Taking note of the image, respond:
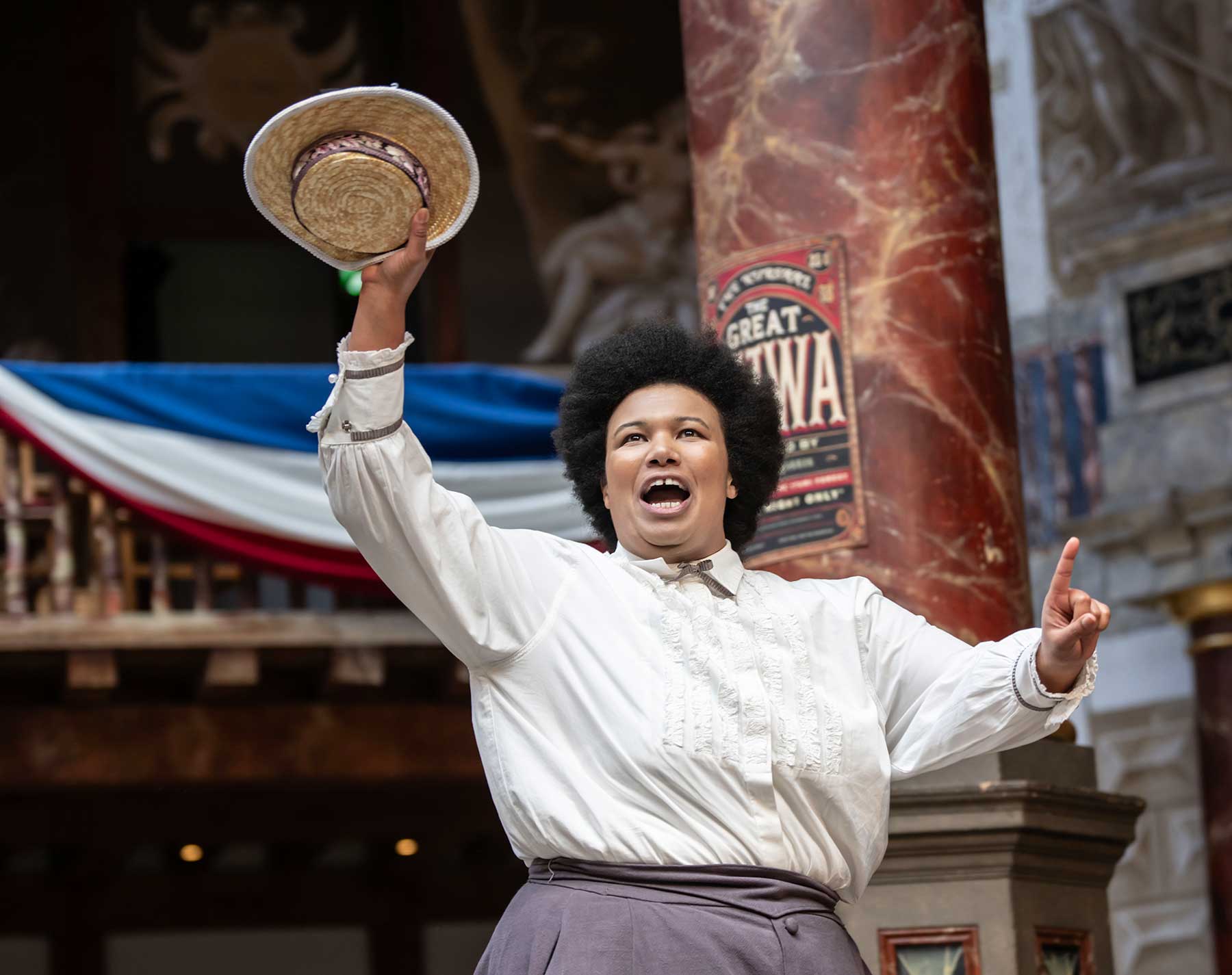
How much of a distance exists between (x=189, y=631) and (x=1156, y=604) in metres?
3.99

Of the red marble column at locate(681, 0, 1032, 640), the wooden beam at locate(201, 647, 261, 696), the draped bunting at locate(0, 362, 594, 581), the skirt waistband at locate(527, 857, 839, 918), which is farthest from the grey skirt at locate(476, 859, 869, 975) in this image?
the wooden beam at locate(201, 647, 261, 696)

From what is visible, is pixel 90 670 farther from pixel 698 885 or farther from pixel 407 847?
pixel 698 885

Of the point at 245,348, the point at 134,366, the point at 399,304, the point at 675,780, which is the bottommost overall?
the point at 675,780

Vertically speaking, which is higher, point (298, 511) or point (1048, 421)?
point (1048, 421)

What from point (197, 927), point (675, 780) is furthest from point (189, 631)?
point (675, 780)

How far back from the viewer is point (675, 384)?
10.7ft

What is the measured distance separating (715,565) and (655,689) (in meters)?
0.28

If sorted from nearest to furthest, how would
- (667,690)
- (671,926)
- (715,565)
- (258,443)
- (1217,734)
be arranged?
(671,926), (667,690), (715,565), (258,443), (1217,734)

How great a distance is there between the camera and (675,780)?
290 cm

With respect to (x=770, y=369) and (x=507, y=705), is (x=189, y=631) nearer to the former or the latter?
(x=770, y=369)

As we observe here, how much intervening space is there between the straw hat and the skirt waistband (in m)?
0.87

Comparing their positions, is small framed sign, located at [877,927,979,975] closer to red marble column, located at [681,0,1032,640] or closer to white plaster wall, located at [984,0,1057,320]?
red marble column, located at [681,0,1032,640]

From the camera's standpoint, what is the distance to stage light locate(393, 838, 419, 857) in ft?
30.4

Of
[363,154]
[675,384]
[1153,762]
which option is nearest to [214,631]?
[1153,762]
